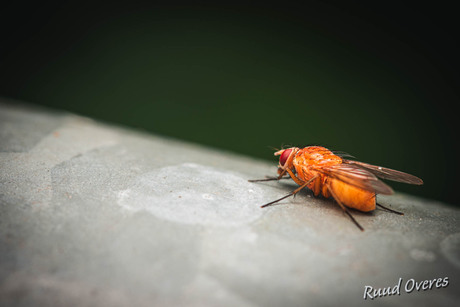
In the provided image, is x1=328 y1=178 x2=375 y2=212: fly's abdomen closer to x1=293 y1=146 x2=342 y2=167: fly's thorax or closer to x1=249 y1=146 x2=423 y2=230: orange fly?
x1=249 y1=146 x2=423 y2=230: orange fly

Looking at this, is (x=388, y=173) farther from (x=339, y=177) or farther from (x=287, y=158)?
(x=287, y=158)

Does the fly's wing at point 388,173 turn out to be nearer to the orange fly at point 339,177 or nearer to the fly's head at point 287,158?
the orange fly at point 339,177

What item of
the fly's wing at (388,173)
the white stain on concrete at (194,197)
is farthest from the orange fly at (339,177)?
the white stain on concrete at (194,197)

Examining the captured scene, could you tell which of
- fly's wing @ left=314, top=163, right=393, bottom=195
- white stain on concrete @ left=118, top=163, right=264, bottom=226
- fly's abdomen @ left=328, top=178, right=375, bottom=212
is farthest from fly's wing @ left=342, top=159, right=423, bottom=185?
white stain on concrete @ left=118, top=163, right=264, bottom=226

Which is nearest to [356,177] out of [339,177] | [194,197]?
[339,177]

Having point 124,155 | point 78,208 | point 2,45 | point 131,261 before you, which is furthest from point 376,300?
point 2,45

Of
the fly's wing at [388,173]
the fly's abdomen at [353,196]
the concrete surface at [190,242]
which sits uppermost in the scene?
the fly's wing at [388,173]

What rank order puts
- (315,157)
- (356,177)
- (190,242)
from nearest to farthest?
(190,242)
(356,177)
(315,157)
